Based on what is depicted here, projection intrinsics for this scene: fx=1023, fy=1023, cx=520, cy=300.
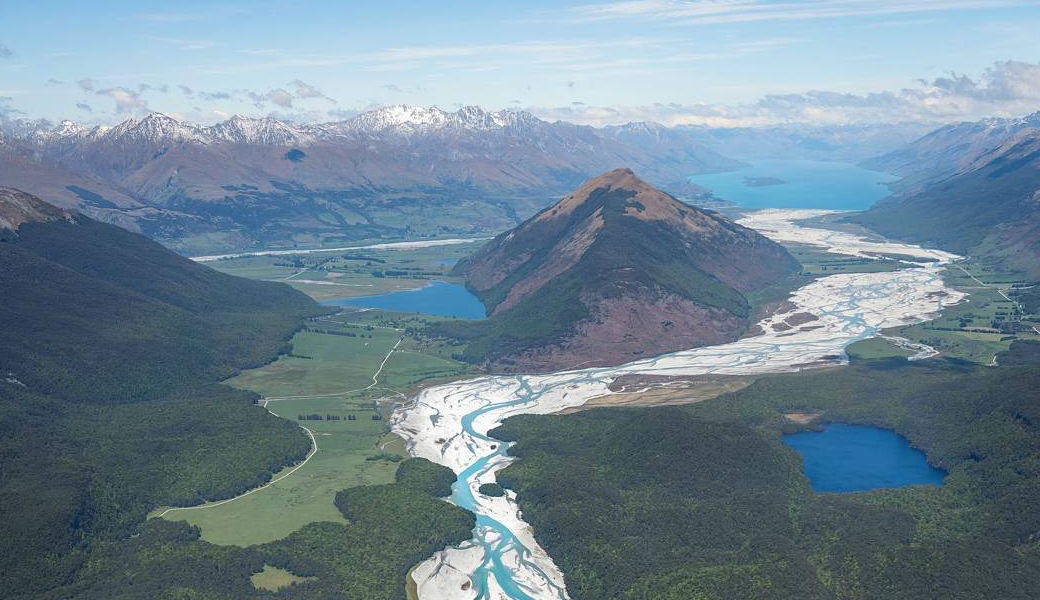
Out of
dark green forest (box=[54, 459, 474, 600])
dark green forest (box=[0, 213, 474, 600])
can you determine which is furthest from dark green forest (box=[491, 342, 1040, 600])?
dark green forest (box=[0, 213, 474, 600])

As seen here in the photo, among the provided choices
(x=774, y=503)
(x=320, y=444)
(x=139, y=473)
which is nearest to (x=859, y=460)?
→ (x=774, y=503)

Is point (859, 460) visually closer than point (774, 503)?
No

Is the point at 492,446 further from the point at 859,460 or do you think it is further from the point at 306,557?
the point at 859,460

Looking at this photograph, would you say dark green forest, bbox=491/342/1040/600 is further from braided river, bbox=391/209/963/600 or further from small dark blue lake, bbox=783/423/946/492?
braided river, bbox=391/209/963/600

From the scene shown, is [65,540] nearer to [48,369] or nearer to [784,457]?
[48,369]

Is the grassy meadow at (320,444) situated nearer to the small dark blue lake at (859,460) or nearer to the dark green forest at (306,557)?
the dark green forest at (306,557)

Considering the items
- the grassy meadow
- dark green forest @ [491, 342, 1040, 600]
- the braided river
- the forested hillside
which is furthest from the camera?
the grassy meadow

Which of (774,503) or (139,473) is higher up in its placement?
(774,503)
